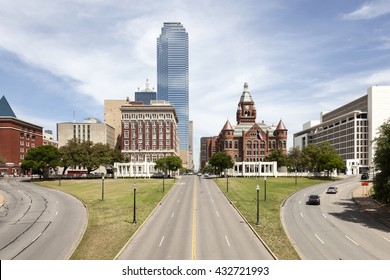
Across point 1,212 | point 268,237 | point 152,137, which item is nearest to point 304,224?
point 268,237

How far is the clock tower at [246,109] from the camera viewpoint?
141625 mm

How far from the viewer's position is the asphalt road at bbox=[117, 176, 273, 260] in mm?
22531

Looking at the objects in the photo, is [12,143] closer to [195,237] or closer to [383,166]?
[195,237]

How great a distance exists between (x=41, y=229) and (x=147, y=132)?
100m

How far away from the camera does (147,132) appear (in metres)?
131

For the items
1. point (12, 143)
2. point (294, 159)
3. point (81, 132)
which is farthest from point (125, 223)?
point (81, 132)

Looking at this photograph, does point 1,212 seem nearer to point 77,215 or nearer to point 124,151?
point 77,215

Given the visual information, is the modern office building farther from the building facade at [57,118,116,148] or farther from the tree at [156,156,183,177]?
the building facade at [57,118,116,148]

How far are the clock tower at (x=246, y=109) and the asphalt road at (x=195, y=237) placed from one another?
10430 centimetres

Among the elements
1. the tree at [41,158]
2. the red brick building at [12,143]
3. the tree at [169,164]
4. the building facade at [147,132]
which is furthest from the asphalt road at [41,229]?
the red brick building at [12,143]

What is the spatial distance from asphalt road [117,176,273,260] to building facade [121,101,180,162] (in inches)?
3560

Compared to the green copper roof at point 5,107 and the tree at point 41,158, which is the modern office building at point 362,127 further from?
the green copper roof at point 5,107

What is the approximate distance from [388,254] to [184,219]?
20197 millimetres
